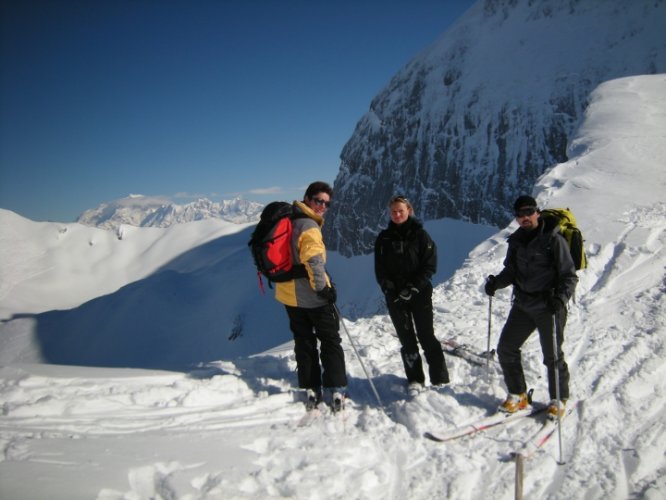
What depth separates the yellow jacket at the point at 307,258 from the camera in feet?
13.9

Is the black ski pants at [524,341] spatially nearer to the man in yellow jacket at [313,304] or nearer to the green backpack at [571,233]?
the green backpack at [571,233]

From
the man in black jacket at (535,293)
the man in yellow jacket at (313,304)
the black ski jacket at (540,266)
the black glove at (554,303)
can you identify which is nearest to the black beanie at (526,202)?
the man in black jacket at (535,293)

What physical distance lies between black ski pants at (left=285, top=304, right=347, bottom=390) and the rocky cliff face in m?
47.8

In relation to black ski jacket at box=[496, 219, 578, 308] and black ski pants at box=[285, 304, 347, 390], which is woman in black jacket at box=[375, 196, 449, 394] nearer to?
black ski pants at box=[285, 304, 347, 390]

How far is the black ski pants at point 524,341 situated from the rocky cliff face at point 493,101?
4689 cm

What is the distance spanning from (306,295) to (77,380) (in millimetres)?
3110

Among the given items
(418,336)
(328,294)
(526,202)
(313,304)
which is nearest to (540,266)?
(526,202)

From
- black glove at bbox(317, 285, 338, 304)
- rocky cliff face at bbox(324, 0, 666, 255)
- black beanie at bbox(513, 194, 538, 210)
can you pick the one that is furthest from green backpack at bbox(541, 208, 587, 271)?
rocky cliff face at bbox(324, 0, 666, 255)

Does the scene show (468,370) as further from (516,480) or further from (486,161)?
(486,161)

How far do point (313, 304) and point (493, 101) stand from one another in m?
54.0

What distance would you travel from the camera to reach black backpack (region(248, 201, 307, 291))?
4355 mm

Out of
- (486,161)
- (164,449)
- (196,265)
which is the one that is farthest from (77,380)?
(196,265)

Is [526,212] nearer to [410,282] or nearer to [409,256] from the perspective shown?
[409,256]

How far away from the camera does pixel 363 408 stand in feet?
15.3
